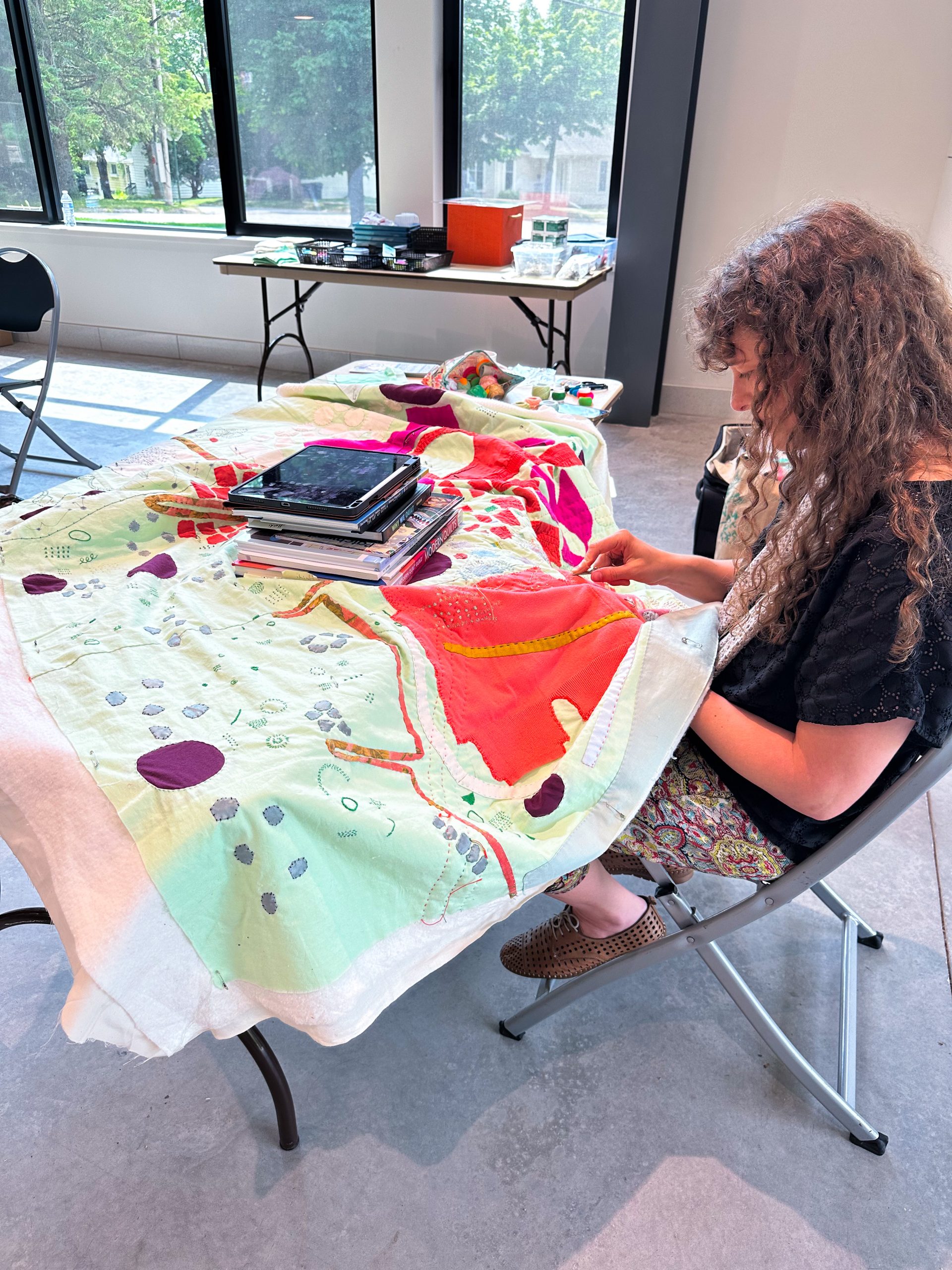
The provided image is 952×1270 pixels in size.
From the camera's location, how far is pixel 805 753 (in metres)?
1.01

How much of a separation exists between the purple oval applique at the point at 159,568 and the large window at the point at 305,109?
392cm

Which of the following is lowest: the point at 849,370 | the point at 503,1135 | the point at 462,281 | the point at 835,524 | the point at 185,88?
the point at 503,1135

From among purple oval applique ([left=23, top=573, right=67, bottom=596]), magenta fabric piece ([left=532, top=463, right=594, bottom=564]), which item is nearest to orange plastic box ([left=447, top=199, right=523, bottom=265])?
magenta fabric piece ([left=532, top=463, right=594, bottom=564])

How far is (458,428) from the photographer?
89.4 inches

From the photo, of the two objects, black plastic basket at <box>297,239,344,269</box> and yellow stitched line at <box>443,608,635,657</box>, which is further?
black plastic basket at <box>297,239,344,269</box>

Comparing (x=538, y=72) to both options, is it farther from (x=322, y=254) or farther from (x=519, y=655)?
(x=519, y=655)

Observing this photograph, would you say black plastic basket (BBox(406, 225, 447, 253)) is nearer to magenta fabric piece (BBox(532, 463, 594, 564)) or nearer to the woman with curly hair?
magenta fabric piece (BBox(532, 463, 594, 564))

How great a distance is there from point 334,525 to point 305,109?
13.9ft

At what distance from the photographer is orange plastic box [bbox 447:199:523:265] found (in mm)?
4070

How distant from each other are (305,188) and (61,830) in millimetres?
4813

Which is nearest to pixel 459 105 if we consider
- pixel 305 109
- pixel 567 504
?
pixel 305 109

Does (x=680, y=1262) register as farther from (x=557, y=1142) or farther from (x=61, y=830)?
(x=61, y=830)

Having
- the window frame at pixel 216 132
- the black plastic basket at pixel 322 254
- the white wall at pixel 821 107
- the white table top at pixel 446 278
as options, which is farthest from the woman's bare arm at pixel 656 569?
the window frame at pixel 216 132

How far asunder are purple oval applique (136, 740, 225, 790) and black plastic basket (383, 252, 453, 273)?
11.4ft
